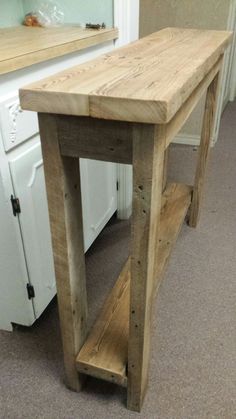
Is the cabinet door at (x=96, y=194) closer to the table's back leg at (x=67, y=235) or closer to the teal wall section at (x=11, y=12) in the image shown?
the table's back leg at (x=67, y=235)

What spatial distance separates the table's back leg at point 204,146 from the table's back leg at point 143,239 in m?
1.00

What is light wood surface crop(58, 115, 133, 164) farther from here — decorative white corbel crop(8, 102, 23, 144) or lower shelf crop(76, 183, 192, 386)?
lower shelf crop(76, 183, 192, 386)

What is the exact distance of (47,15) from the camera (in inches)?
61.8

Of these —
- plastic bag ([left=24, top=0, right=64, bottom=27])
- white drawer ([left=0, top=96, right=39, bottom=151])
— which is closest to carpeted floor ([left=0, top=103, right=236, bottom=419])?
white drawer ([left=0, top=96, right=39, bottom=151])

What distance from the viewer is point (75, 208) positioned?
2.92 feet

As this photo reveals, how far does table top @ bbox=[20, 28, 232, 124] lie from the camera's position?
64 cm

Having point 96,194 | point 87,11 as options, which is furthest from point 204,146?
point 87,11

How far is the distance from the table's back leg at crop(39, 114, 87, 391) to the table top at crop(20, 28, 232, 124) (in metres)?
0.06

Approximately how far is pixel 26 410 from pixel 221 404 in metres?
0.57

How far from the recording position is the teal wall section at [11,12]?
1563mm

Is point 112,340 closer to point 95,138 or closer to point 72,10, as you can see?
point 95,138

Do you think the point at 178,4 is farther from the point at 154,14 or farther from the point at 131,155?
the point at 131,155

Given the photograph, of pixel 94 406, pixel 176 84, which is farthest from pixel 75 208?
pixel 94 406

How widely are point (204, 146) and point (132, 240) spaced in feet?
3.59
